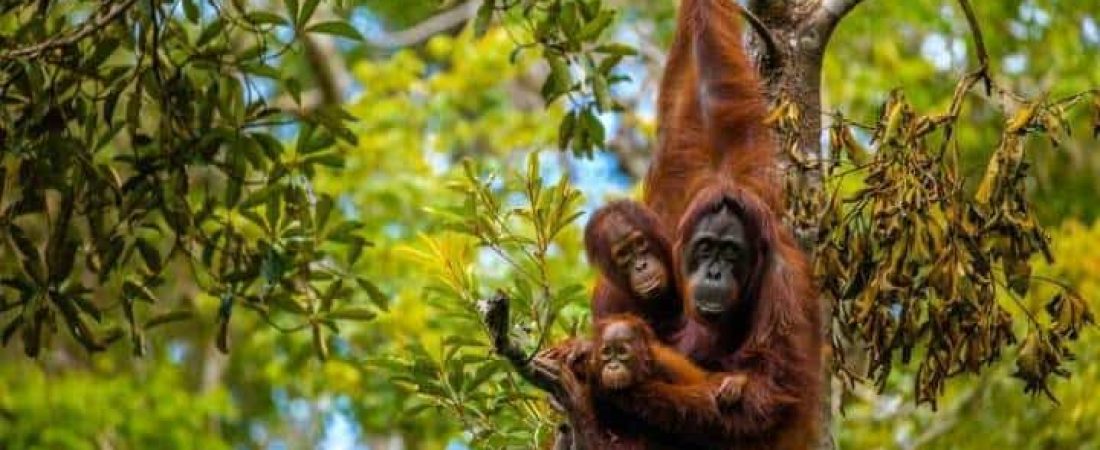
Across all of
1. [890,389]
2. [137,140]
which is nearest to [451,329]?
[890,389]

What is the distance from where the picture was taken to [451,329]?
1145 cm

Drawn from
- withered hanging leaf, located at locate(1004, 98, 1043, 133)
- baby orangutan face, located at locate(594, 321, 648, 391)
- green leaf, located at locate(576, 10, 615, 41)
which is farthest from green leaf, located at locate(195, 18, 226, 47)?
withered hanging leaf, located at locate(1004, 98, 1043, 133)

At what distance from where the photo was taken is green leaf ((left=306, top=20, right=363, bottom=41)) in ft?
23.7

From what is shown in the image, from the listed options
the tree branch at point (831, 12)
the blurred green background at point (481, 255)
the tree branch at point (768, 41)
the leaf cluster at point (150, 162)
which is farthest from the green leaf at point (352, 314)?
the blurred green background at point (481, 255)

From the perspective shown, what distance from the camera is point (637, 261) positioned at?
6500 millimetres

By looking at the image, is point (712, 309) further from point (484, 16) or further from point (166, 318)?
point (166, 318)

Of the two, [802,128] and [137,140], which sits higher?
[802,128]

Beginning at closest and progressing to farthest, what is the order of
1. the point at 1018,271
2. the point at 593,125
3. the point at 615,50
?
1. the point at 1018,271
2. the point at 615,50
3. the point at 593,125

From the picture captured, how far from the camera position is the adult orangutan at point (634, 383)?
585 centimetres

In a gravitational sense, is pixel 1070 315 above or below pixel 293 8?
below

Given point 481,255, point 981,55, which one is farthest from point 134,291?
point 481,255

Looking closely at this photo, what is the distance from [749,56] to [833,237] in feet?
2.70

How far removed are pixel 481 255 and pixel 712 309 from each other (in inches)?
284

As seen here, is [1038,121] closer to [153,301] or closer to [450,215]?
[450,215]
